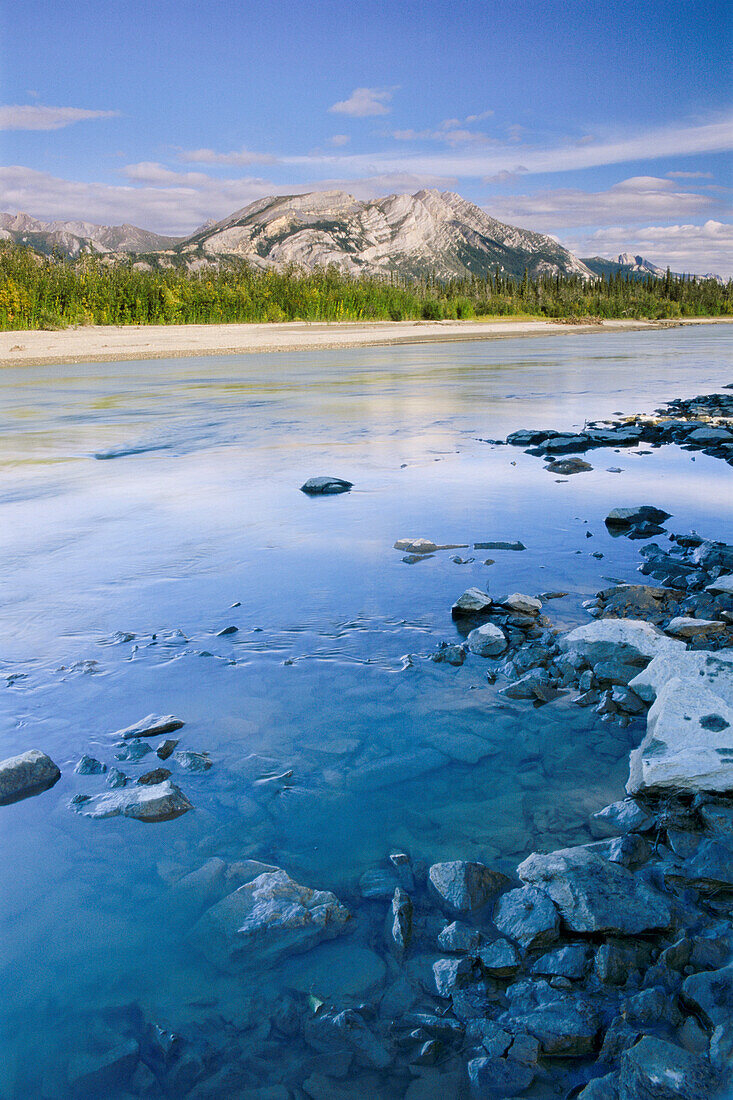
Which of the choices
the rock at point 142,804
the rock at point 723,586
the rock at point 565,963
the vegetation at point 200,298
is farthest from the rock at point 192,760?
the vegetation at point 200,298

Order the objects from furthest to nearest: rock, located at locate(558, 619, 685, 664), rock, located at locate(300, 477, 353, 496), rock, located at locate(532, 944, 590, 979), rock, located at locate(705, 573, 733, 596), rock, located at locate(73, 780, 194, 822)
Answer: rock, located at locate(300, 477, 353, 496) → rock, located at locate(705, 573, 733, 596) → rock, located at locate(558, 619, 685, 664) → rock, located at locate(73, 780, 194, 822) → rock, located at locate(532, 944, 590, 979)

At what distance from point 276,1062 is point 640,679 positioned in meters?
3.04

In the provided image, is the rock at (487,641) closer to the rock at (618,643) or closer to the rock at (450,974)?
the rock at (618,643)

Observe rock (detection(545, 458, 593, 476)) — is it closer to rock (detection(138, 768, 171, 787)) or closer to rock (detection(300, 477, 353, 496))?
rock (detection(300, 477, 353, 496))

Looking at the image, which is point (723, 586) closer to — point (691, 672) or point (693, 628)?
point (693, 628)

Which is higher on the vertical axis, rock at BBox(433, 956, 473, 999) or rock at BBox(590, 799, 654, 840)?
rock at BBox(590, 799, 654, 840)

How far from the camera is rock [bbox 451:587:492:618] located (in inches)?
234

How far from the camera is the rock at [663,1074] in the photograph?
224cm

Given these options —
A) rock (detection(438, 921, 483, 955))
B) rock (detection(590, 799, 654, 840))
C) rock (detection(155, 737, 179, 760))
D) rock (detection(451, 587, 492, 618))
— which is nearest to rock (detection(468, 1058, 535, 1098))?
rock (detection(438, 921, 483, 955))

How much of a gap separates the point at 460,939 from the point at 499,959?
171 mm

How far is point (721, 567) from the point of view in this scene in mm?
6695

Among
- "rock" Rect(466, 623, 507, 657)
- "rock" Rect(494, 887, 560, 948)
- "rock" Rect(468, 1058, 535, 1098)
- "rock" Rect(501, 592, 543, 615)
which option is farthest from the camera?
"rock" Rect(501, 592, 543, 615)

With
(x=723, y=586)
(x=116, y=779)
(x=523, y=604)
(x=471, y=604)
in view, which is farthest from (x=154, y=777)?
(x=723, y=586)

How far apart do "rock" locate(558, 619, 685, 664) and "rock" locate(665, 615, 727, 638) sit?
275mm
